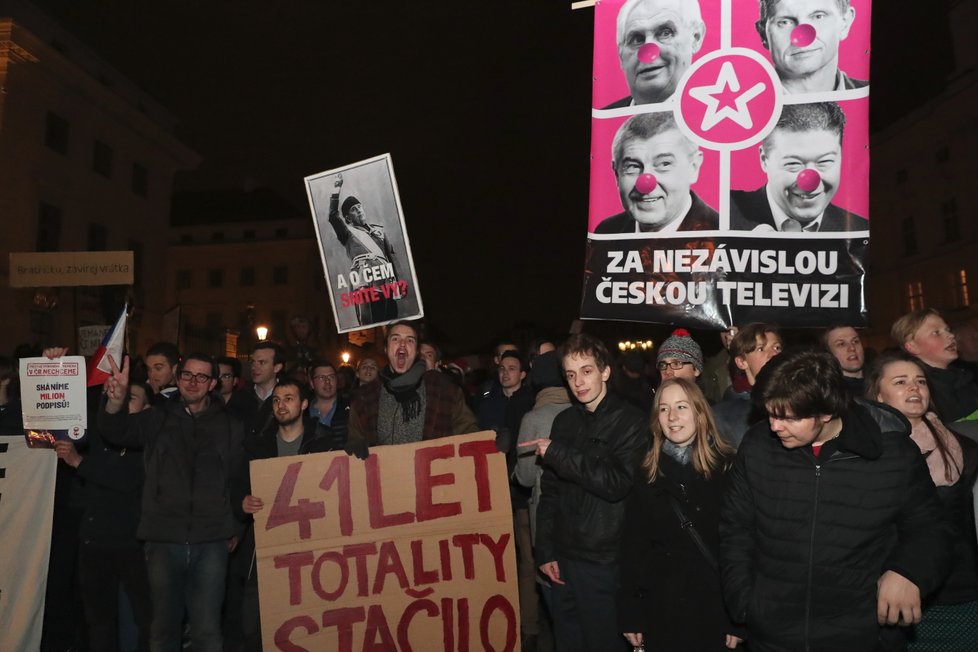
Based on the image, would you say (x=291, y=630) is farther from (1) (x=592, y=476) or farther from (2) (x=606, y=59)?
(2) (x=606, y=59)

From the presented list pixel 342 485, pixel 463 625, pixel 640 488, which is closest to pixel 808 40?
pixel 640 488

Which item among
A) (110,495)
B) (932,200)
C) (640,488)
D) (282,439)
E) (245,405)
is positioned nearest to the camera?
(640,488)

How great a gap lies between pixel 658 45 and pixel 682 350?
177cm

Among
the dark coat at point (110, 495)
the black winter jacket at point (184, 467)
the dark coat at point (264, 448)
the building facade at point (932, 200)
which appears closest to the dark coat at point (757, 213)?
the dark coat at point (264, 448)

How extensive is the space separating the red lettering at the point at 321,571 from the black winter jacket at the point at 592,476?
1.27 m

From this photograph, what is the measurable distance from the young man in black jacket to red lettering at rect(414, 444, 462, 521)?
2180 millimetres

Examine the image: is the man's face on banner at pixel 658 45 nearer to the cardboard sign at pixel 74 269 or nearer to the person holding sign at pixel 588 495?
the person holding sign at pixel 588 495

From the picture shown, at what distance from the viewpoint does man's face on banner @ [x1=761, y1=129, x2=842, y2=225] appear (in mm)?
4047

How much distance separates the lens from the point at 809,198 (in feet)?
13.3

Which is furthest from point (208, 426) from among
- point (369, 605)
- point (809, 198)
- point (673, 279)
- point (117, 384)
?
point (809, 198)

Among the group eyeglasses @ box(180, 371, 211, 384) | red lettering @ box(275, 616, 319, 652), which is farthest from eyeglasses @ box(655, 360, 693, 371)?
eyeglasses @ box(180, 371, 211, 384)

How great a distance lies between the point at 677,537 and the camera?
3.67 m

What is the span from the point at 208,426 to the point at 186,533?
28.4 inches

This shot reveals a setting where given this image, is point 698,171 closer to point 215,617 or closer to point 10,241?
point 215,617
